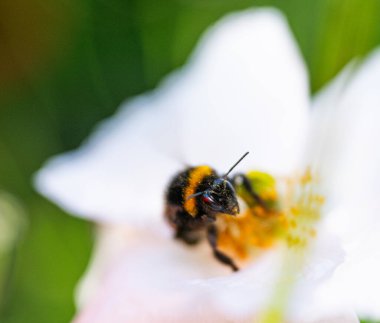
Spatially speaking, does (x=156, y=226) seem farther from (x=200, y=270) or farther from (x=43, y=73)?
(x=43, y=73)

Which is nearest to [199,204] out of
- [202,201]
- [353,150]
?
[202,201]

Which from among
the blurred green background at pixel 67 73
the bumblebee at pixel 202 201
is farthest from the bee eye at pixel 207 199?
the blurred green background at pixel 67 73

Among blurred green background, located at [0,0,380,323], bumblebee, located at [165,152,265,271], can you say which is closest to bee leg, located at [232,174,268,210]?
bumblebee, located at [165,152,265,271]

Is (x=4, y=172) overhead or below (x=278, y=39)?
below

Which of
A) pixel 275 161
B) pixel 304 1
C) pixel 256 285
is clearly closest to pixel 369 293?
pixel 256 285

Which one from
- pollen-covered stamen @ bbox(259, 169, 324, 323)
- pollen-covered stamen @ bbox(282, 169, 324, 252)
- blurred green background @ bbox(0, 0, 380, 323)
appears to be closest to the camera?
pollen-covered stamen @ bbox(259, 169, 324, 323)

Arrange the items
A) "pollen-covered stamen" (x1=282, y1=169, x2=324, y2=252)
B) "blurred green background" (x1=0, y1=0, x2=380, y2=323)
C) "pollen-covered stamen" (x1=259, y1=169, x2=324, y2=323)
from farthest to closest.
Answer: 1. "blurred green background" (x1=0, y1=0, x2=380, y2=323)
2. "pollen-covered stamen" (x1=282, y1=169, x2=324, y2=252)
3. "pollen-covered stamen" (x1=259, y1=169, x2=324, y2=323)

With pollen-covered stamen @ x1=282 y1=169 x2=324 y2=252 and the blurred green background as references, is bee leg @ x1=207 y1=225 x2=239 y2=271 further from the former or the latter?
the blurred green background
